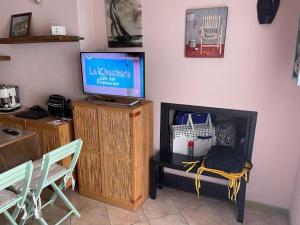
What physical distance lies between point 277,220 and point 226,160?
752 mm

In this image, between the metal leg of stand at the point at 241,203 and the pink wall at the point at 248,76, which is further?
the metal leg of stand at the point at 241,203

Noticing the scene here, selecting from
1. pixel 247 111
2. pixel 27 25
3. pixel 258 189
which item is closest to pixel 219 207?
pixel 258 189

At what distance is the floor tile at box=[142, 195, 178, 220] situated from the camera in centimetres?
228

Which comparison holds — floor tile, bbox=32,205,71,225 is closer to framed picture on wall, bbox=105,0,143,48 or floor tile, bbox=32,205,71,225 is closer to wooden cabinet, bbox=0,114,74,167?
wooden cabinet, bbox=0,114,74,167

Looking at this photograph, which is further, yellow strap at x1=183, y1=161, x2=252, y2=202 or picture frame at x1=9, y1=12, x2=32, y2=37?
picture frame at x1=9, y1=12, x2=32, y2=37

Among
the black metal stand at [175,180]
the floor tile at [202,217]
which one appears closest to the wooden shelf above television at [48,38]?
the black metal stand at [175,180]

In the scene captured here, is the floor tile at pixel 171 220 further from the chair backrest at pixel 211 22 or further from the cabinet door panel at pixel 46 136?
the chair backrest at pixel 211 22

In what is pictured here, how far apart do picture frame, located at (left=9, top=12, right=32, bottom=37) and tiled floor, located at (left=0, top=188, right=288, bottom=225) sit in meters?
1.86

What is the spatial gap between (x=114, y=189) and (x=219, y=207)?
102 centimetres

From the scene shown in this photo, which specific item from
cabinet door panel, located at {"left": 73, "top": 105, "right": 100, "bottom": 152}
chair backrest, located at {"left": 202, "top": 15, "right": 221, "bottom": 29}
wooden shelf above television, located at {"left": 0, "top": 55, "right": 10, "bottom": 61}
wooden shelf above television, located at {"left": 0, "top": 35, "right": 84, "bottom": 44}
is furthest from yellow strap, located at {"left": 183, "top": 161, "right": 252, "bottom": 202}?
wooden shelf above television, located at {"left": 0, "top": 55, "right": 10, "bottom": 61}

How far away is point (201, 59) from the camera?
2182 millimetres

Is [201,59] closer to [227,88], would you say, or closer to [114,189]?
[227,88]

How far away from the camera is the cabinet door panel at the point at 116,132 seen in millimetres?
2123

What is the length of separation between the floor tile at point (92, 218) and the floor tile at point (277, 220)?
1416 millimetres
